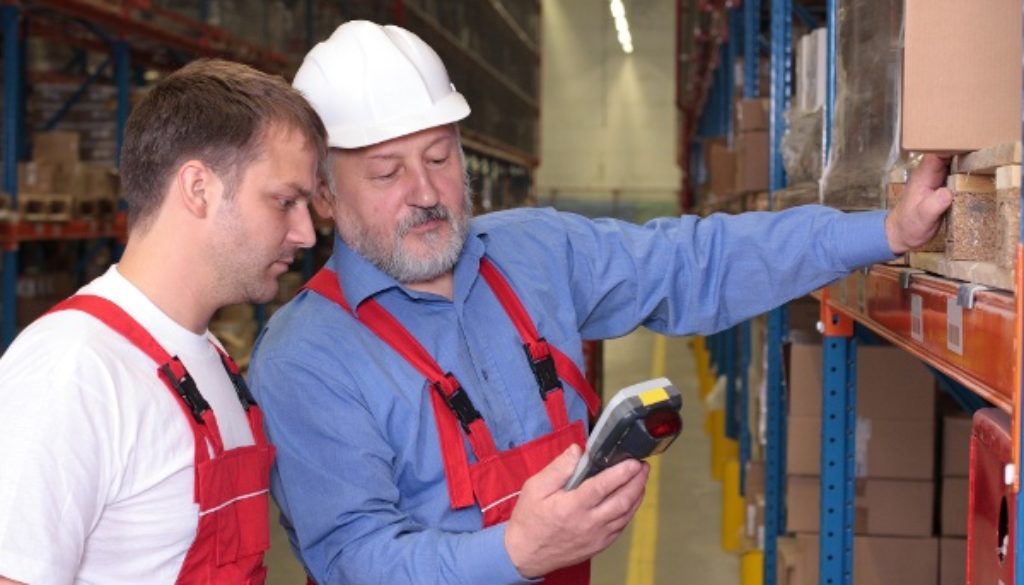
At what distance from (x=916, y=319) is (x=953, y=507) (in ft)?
6.66

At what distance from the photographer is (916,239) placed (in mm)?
2100

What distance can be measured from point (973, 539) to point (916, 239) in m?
0.56

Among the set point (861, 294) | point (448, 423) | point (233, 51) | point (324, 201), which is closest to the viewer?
point (448, 423)

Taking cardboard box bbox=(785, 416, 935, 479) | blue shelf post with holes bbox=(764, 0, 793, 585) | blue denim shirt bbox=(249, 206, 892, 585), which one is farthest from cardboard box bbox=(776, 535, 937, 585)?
blue denim shirt bbox=(249, 206, 892, 585)

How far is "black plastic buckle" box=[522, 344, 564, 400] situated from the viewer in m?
2.45

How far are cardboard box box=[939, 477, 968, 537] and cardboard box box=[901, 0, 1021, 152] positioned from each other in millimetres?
2302

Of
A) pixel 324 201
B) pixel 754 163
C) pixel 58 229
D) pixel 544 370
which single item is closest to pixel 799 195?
pixel 544 370

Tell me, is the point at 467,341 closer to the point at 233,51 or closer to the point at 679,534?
the point at 679,534

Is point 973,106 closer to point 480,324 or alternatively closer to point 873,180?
point 873,180

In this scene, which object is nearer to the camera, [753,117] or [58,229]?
[753,117]

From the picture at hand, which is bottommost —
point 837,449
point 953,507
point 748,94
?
point 953,507

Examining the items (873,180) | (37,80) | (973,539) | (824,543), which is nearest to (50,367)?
(973,539)

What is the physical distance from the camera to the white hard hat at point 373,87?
2434 mm

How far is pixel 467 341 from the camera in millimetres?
2459
